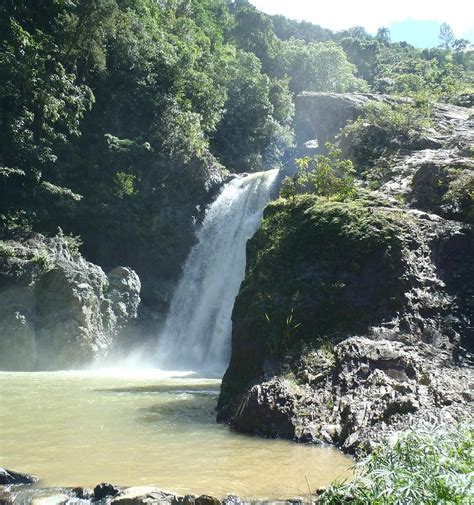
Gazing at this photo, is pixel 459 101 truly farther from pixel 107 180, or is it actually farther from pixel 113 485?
pixel 113 485

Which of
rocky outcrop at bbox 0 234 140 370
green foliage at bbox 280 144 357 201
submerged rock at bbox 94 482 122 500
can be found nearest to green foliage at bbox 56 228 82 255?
rocky outcrop at bbox 0 234 140 370

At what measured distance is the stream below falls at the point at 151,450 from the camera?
19.1 ft

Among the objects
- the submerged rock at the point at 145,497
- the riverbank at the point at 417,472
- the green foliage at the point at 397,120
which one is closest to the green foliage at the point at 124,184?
the green foliage at the point at 397,120

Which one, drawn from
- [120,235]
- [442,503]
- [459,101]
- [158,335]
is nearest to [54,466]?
[442,503]

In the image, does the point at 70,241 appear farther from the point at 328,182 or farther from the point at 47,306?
the point at 328,182

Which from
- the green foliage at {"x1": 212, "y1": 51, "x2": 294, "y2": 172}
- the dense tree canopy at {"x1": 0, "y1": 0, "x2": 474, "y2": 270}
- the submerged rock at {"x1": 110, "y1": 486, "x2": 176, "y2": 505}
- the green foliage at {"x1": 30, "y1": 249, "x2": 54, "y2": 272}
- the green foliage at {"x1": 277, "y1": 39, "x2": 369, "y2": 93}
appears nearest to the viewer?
A: the submerged rock at {"x1": 110, "y1": 486, "x2": 176, "y2": 505}

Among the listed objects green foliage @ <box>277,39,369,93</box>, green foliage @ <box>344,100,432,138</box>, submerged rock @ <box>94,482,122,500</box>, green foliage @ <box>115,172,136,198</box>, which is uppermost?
green foliage @ <box>277,39,369,93</box>

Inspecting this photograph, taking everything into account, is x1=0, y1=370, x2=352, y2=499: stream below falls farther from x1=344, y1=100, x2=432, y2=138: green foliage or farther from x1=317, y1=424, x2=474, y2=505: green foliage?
x1=344, y1=100, x2=432, y2=138: green foliage

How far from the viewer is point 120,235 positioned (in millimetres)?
25609

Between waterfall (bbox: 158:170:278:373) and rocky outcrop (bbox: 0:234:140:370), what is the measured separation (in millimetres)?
3143

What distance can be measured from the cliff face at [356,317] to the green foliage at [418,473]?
11.6 ft

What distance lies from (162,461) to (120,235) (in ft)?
65.0

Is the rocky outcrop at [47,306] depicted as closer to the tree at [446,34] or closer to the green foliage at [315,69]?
the green foliage at [315,69]

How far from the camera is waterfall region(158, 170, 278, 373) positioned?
71.6ft
